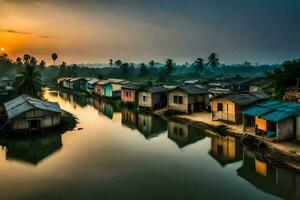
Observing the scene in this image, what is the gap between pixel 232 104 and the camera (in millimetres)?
31094

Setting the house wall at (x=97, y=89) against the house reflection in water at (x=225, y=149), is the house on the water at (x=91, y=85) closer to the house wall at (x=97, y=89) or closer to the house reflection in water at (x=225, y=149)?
the house wall at (x=97, y=89)

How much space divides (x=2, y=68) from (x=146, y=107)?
97688 mm

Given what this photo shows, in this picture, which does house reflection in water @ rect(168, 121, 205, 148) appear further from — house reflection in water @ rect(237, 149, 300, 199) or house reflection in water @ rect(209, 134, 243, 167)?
house reflection in water @ rect(237, 149, 300, 199)

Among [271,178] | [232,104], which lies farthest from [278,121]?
[232,104]

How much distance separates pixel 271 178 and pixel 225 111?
14.7 metres

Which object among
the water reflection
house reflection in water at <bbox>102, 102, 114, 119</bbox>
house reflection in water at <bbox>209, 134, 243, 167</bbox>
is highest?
house reflection in water at <bbox>102, 102, 114, 119</bbox>

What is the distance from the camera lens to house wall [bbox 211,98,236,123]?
102 feet

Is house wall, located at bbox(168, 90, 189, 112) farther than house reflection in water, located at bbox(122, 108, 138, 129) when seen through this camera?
Yes

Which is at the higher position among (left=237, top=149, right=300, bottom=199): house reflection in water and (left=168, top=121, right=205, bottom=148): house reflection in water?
(left=168, top=121, right=205, bottom=148): house reflection in water

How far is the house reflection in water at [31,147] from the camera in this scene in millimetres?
22628

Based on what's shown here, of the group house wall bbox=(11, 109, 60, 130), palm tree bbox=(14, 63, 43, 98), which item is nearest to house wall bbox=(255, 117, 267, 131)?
house wall bbox=(11, 109, 60, 130)

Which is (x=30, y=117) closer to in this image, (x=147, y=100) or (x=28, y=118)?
(x=28, y=118)

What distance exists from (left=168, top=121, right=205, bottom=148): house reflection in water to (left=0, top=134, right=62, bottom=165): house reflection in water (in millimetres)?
11595

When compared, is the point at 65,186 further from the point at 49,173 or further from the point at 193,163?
the point at 193,163
